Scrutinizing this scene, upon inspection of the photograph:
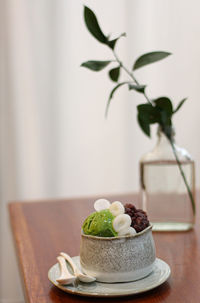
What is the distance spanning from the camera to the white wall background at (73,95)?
79.8 inches

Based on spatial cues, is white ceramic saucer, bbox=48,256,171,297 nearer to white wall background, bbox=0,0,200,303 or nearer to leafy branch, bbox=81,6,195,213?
leafy branch, bbox=81,6,195,213

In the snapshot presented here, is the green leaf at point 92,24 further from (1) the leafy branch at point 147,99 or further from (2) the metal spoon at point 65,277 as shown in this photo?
(2) the metal spoon at point 65,277

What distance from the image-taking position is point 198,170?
220cm

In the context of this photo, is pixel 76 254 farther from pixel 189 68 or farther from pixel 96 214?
pixel 189 68

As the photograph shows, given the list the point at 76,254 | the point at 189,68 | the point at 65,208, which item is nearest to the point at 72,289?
the point at 76,254

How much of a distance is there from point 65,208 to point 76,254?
0.39 m

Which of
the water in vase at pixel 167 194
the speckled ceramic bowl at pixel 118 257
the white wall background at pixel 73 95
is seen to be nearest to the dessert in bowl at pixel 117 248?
the speckled ceramic bowl at pixel 118 257

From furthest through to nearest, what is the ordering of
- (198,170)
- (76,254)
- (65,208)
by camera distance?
(198,170) < (65,208) < (76,254)

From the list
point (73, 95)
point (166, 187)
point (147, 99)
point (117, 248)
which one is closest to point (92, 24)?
point (147, 99)

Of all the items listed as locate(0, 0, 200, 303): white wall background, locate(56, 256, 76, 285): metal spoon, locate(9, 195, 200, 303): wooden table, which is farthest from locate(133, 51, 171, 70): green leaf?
locate(0, 0, 200, 303): white wall background

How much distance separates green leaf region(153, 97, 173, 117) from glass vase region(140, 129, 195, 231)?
0.05 meters

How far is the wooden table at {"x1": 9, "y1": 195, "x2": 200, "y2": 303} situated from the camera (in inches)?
27.0

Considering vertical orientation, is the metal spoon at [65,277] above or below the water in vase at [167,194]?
below

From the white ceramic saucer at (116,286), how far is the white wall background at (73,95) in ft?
4.49
